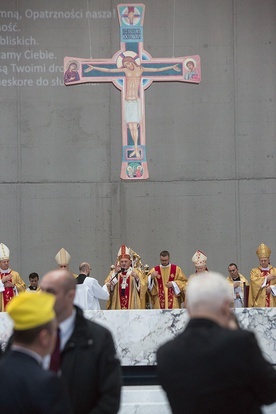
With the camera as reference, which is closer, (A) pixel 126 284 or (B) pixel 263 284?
(A) pixel 126 284

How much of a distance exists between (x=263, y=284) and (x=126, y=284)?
1.96 m

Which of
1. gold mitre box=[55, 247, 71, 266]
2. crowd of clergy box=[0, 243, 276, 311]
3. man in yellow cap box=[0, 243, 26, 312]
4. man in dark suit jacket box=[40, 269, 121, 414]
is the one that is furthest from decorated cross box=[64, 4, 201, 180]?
man in dark suit jacket box=[40, 269, 121, 414]

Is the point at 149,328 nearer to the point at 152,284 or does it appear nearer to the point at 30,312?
the point at 152,284

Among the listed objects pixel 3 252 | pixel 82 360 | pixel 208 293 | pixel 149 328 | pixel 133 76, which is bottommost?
pixel 149 328

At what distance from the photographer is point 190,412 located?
3.18 m

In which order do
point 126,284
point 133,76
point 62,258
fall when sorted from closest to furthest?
1. point 126,284
2. point 62,258
3. point 133,76

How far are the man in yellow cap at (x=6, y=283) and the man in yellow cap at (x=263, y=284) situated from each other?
3.30 metres

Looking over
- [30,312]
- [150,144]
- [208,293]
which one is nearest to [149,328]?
[208,293]

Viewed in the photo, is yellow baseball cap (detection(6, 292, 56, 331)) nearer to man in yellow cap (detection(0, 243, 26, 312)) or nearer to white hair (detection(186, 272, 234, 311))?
white hair (detection(186, 272, 234, 311))

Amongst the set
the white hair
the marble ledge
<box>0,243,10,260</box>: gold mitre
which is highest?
the white hair

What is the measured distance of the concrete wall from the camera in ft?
49.2

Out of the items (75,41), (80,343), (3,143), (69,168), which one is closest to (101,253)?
(69,168)

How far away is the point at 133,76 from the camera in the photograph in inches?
596

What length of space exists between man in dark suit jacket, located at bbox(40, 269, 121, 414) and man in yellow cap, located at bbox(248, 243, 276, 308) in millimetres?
9617
